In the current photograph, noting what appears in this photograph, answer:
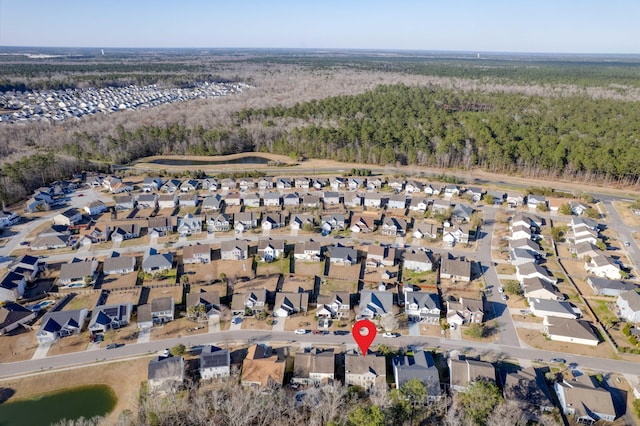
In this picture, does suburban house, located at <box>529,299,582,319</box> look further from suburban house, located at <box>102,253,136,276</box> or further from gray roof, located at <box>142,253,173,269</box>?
suburban house, located at <box>102,253,136,276</box>

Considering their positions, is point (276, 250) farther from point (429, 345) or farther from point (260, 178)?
point (260, 178)

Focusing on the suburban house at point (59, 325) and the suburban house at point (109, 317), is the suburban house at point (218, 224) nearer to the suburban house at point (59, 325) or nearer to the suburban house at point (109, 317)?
the suburban house at point (109, 317)

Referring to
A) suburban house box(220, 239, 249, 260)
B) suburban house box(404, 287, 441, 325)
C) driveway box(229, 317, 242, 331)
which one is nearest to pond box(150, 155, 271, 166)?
suburban house box(220, 239, 249, 260)

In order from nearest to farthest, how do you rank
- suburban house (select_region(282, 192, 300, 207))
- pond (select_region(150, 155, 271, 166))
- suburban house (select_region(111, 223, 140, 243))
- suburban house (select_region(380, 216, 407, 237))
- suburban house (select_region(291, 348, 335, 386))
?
suburban house (select_region(291, 348, 335, 386)) → suburban house (select_region(111, 223, 140, 243)) → suburban house (select_region(380, 216, 407, 237)) → suburban house (select_region(282, 192, 300, 207)) → pond (select_region(150, 155, 271, 166))

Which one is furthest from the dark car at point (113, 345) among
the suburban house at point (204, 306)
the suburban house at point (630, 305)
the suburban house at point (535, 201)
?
the suburban house at point (535, 201)

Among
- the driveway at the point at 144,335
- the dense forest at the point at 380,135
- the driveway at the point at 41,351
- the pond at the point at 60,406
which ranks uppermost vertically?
the dense forest at the point at 380,135
